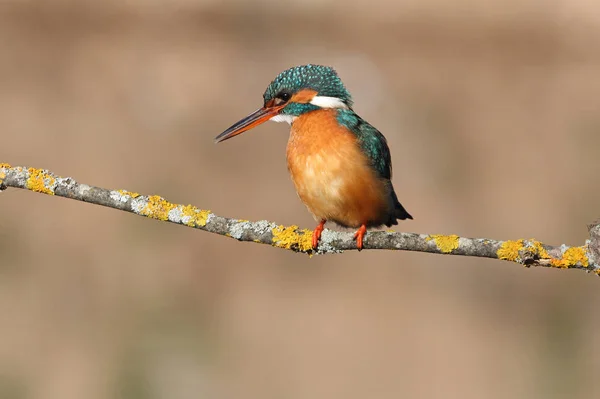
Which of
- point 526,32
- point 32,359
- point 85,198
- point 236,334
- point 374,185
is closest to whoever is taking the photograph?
point 85,198

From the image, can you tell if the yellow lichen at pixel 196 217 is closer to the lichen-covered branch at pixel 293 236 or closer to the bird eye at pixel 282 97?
the lichen-covered branch at pixel 293 236

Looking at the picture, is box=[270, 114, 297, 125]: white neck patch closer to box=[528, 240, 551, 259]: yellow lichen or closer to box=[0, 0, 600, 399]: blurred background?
box=[528, 240, 551, 259]: yellow lichen

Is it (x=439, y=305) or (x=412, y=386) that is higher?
(x=439, y=305)

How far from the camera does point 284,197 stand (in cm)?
503

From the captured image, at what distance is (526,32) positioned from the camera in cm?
547

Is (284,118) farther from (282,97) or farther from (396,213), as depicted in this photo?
(396,213)

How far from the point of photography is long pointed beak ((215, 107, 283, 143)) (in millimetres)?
1853

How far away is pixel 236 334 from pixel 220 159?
41.8 inches

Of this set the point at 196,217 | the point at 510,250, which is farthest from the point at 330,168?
the point at 510,250

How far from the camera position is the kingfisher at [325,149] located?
79.3 inches

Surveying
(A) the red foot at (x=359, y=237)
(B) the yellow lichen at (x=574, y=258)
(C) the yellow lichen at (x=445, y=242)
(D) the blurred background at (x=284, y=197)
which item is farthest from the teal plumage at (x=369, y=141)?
(D) the blurred background at (x=284, y=197)

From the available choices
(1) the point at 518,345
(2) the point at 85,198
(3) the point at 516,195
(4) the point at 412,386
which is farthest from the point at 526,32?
(2) the point at 85,198

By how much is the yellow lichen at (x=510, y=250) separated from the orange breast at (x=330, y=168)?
509 mm

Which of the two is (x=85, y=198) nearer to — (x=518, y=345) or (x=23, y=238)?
(x=23, y=238)
